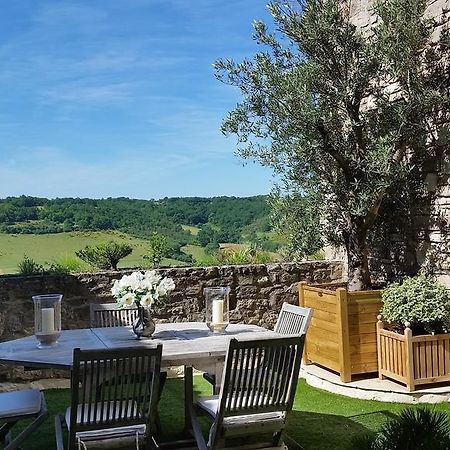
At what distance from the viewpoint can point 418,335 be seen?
16.3 ft

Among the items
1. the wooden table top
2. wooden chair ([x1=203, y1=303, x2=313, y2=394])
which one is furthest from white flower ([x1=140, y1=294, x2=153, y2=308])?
wooden chair ([x1=203, y1=303, x2=313, y2=394])

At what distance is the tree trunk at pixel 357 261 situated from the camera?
5.66 m

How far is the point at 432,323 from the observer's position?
498 cm

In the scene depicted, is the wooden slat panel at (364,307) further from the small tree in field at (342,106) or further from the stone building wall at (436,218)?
the stone building wall at (436,218)

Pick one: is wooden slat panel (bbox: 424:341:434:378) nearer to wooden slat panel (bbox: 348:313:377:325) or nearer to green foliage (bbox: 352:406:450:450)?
wooden slat panel (bbox: 348:313:377:325)

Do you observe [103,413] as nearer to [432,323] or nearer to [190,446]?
[190,446]

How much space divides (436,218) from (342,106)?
1.32m

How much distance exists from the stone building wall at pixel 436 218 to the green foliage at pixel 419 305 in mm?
443

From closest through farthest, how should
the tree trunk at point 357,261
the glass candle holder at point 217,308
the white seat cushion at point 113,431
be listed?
the white seat cushion at point 113,431
the glass candle holder at point 217,308
the tree trunk at point 357,261

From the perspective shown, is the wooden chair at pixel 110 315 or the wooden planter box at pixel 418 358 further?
the wooden planter box at pixel 418 358

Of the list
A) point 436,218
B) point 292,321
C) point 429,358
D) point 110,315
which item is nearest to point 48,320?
point 110,315

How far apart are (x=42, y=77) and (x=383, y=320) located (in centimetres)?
1308

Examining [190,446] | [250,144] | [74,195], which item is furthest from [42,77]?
[190,446]

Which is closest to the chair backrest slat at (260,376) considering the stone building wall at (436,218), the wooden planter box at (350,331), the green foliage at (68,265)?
the wooden planter box at (350,331)
